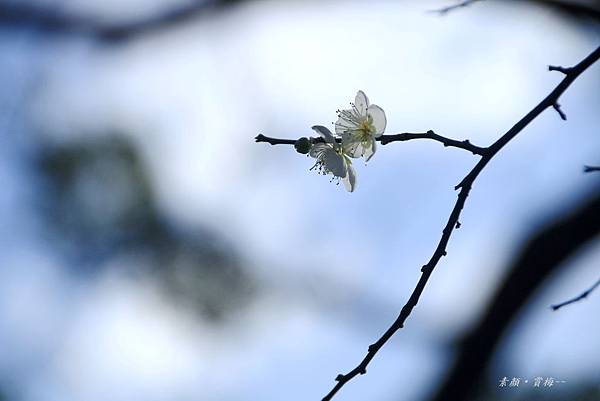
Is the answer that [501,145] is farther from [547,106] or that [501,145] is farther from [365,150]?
[365,150]

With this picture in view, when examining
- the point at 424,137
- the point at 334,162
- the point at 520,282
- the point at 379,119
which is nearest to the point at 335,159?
the point at 334,162

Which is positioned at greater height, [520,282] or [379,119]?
[379,119]

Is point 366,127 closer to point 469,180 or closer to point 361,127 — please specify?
point 361,127

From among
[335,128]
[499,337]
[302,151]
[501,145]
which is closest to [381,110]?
[335,128]

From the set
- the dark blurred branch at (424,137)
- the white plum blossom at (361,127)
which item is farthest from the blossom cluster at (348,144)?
the dark blurred branch at (424,137)

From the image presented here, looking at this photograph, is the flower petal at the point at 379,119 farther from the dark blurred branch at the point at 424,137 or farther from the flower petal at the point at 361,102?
the dark blurred branch at the point at 424,137
